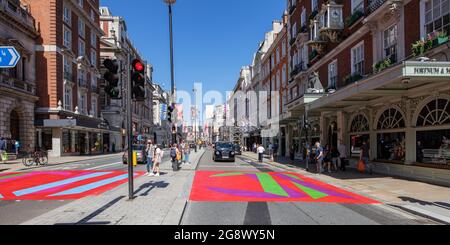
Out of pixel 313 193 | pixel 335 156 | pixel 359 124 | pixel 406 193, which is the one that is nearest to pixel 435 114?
pixel 406 193

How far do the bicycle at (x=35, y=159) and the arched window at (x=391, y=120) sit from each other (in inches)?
822

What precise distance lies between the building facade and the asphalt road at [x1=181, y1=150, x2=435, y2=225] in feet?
88.6

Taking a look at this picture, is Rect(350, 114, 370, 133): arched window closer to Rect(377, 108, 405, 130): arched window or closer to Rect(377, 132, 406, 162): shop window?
Rect(377, 108, 405, 130): arched window

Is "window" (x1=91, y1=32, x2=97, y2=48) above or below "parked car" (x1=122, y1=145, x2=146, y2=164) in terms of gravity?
above

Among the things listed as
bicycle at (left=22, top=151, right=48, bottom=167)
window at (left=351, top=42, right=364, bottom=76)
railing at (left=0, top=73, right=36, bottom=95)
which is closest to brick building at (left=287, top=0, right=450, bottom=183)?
window at (left=351, top=42, right=364, bottom=76)

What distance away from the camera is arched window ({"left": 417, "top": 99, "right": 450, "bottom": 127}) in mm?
13203

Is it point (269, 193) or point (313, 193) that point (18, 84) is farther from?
point (313, 193)

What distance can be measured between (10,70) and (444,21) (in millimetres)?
32960

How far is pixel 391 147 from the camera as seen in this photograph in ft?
56.5

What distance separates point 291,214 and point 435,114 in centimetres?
922

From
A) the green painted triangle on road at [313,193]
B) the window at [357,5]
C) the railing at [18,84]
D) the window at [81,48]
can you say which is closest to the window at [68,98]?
the railing at [18,84]

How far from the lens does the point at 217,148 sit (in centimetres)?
2995
